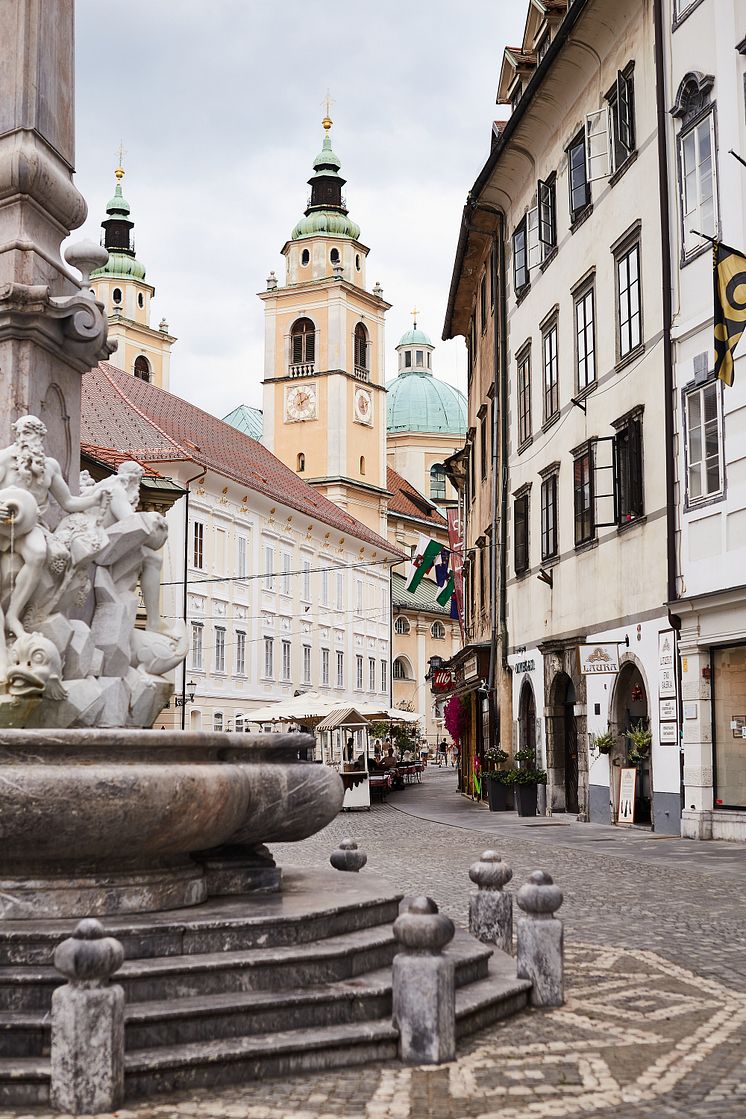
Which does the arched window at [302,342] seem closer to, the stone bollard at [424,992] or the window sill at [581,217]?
the window sill at [581,217]

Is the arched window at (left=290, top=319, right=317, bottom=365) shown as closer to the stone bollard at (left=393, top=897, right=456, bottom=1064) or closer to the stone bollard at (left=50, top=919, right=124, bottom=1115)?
the stone bollard at (left=393, top=897, right=456, bottom=1064)

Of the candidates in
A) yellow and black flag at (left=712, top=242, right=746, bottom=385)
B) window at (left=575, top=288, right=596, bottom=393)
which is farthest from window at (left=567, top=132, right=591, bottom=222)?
yellow and black flag at (left=712, top=242, right=746, bottom=385)

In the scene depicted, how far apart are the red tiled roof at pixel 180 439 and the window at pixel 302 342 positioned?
13.9 m

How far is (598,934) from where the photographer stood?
10.3m

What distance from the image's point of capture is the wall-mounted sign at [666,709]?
67.5 feet

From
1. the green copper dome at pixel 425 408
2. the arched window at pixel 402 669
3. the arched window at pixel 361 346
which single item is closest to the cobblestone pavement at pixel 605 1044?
the arched window at pixel 361 346

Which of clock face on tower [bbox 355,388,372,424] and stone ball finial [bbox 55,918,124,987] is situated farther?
clock face on tower [bbox 355,388,372,424]

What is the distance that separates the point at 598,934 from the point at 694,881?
13.3 feet

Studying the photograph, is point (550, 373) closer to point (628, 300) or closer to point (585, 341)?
point (585, 341)

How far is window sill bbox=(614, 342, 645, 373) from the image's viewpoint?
2234cm

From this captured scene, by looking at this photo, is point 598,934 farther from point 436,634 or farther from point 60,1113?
point 436,634

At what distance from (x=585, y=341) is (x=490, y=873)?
1847 centimetres

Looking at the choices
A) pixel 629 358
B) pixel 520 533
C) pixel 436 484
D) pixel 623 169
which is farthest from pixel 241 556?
pixel 436 484

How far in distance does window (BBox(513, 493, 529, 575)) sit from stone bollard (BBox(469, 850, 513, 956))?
838 inches
